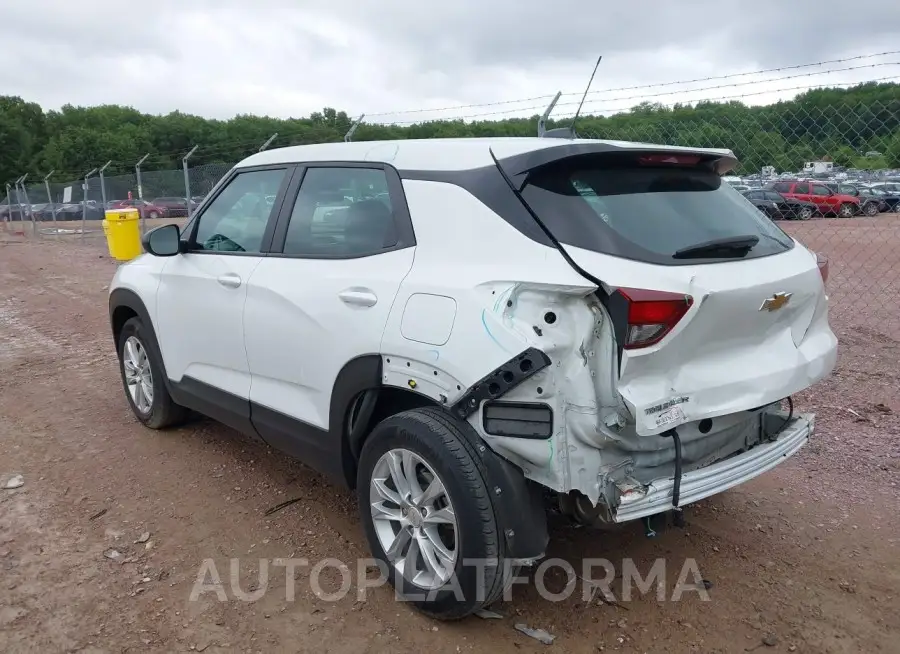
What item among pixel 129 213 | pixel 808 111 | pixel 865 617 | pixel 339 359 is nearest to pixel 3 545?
pixel 339 359

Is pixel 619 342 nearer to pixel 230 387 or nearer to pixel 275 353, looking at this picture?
pixel 275 353

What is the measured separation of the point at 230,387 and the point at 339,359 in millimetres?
1081

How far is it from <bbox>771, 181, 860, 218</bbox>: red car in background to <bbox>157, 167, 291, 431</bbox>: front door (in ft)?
71.2

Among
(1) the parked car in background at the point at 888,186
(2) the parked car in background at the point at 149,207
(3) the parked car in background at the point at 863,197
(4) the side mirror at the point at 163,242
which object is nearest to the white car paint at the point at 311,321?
(4) the side mirror at the point at 163,242

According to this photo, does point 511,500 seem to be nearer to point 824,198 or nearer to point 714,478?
point 714,478

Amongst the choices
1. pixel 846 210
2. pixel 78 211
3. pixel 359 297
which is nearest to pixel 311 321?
pixel 359 297

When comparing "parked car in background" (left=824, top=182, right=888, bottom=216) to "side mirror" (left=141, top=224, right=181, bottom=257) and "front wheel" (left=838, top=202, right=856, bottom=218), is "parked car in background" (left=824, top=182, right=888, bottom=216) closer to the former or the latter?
"front wheel" (left=838, top=202, right=856, bottom=218)

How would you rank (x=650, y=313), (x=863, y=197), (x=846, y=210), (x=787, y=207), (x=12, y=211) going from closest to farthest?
(x=650, y=313), (x=787, y=207), (x=846, y=210), (x=863, y=197), (x=12, y=211)

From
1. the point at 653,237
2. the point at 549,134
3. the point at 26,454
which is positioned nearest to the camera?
the point at 653,237

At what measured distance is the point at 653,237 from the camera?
2.61 m

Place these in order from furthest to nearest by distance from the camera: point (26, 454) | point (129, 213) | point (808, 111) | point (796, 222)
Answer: point (796, 222), point (129, 213), point (808, 111), point (26, 454)

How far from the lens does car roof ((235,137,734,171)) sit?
9.26 ft

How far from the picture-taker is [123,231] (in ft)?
50.5

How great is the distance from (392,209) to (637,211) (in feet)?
3.37
